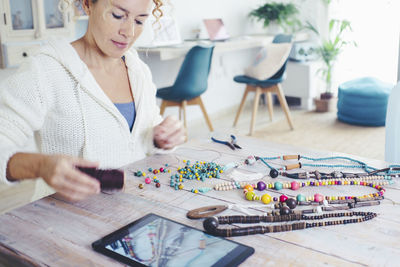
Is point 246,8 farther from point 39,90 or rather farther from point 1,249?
point 1,249

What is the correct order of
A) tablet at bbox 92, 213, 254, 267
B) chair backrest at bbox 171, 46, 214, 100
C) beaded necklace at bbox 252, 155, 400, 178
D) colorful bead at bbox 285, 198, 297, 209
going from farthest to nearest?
chair backrest at bbox 171, 46, 214, 100 → beaded necklace at bbox 252, 155, 400, 178 → colorful bead at bbox 285, 198, 297, 209 → tablet at bbox 92, 213, 254, 267

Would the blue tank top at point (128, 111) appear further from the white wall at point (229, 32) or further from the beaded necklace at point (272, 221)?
the white wall at point (229, 32)

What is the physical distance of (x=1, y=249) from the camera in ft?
2.89

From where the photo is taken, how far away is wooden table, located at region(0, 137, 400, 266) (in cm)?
82

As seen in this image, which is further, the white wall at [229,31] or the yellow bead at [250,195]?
the white wall at [229,31]

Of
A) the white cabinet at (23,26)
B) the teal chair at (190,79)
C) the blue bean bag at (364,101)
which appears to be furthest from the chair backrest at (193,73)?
the blue bean bag at (364,101)

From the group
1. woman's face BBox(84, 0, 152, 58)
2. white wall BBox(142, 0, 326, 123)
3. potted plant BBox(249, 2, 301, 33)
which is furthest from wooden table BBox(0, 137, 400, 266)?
potted plant BBox(249, 2, 301, 33)

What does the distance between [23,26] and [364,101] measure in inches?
134

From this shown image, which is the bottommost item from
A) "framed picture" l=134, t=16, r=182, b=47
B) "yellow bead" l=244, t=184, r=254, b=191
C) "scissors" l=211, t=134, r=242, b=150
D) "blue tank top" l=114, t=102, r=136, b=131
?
"yellow bead" l=244, t=184, r=254, b=191

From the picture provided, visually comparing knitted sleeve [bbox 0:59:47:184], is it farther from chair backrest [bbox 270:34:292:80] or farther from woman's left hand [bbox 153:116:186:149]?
chair backrest [bbox 270:34:292:80]

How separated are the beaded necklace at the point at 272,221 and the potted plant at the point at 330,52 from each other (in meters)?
4.44

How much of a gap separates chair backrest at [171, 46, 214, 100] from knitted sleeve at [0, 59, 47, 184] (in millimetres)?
2399

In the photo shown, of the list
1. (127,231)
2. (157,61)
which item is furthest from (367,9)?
(127,231)

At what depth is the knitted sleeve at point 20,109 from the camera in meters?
1.07
